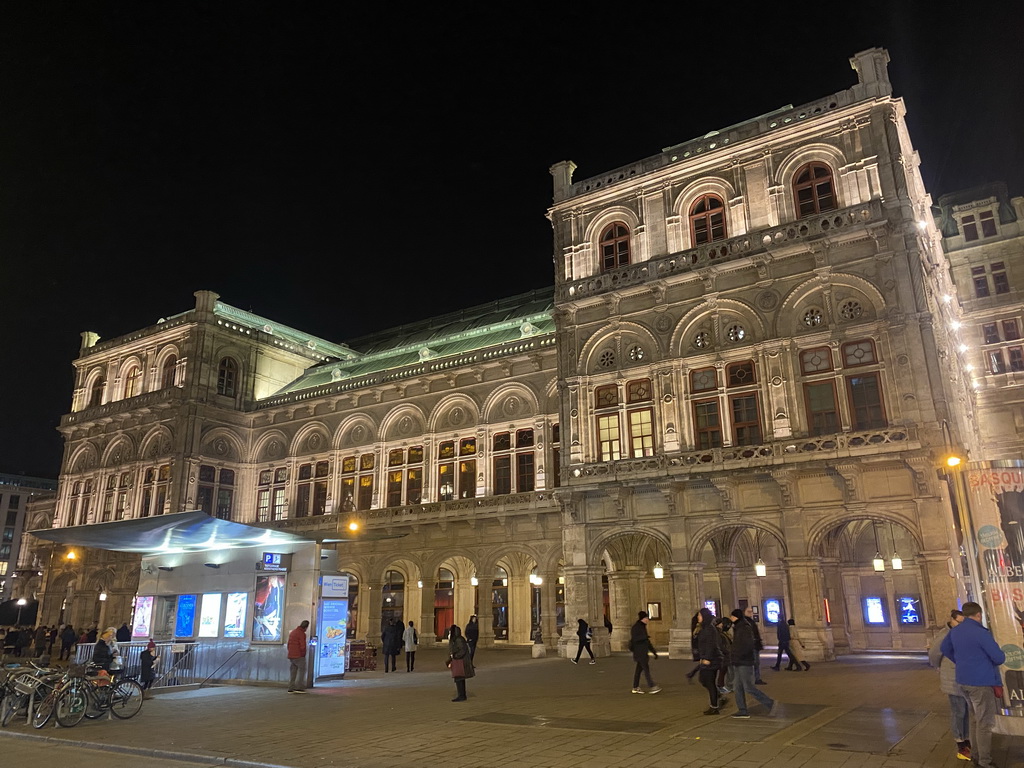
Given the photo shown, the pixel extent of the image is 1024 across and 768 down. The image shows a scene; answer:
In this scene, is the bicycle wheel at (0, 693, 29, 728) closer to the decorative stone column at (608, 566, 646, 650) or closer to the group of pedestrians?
the group of pedestrians

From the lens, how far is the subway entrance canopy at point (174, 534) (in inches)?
706

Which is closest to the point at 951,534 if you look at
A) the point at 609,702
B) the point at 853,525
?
the point at 853,525

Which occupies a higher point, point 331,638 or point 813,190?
point 813,190

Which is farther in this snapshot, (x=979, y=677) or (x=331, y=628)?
(x=331, y=628)

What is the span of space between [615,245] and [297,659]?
20156 mm

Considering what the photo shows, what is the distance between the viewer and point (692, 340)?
92.1 feet

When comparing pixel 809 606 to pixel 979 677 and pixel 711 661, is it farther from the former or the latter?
pixel 979 677

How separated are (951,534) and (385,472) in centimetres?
2639

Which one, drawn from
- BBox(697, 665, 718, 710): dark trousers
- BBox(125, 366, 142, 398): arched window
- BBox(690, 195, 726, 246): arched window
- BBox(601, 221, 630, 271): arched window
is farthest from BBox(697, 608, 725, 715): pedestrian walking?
BBox(125, 366, 142, 398): arched window

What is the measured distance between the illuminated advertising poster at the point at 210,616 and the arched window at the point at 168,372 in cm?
2930

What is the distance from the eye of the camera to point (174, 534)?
1955 centimetres

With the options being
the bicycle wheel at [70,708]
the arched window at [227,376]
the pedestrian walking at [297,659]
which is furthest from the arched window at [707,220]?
the arched window at [227,376]

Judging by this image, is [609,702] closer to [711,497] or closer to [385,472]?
[711,497]

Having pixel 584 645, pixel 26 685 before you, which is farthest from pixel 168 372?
pixel 26 685
